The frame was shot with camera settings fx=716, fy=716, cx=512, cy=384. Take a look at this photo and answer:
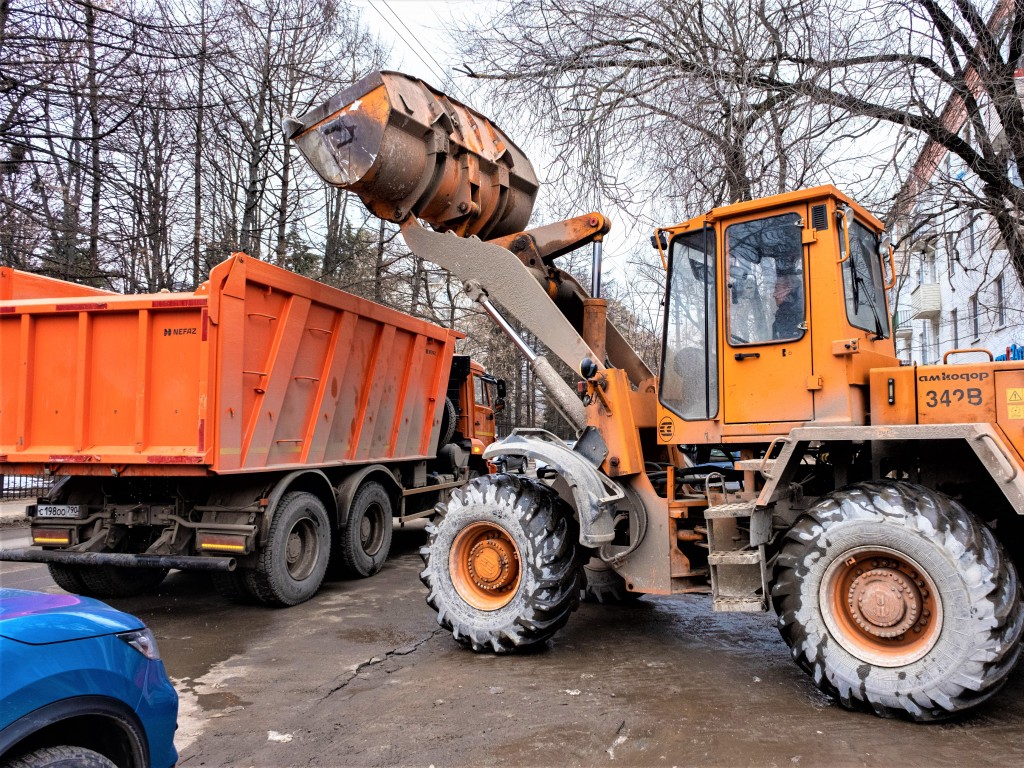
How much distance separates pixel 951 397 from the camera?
14.0ft

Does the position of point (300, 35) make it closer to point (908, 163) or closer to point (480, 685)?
point (908, 163)

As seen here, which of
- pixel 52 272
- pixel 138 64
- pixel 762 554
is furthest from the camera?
pixel 52 272

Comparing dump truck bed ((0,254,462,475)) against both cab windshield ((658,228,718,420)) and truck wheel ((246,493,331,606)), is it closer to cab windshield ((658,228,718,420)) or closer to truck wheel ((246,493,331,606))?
truck wheel ((246,493,331,606))

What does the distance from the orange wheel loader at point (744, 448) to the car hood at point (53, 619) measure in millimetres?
2914

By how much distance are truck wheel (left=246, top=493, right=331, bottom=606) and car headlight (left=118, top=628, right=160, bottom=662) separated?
3666mm

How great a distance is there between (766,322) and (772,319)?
44 mm

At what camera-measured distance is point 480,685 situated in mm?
4555

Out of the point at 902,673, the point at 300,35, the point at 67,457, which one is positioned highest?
the point at 300,35

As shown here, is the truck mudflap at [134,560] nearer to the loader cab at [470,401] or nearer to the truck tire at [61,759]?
the truck tire at [61,759]

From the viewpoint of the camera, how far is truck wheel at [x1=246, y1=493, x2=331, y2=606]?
6.34m

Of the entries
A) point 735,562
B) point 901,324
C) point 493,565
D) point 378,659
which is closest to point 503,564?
point 493,565

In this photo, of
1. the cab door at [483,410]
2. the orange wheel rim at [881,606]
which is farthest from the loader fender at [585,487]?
the cab door at [483,410]

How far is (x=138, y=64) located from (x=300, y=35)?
7301 mm

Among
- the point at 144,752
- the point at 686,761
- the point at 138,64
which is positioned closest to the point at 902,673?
the point at 686,761
